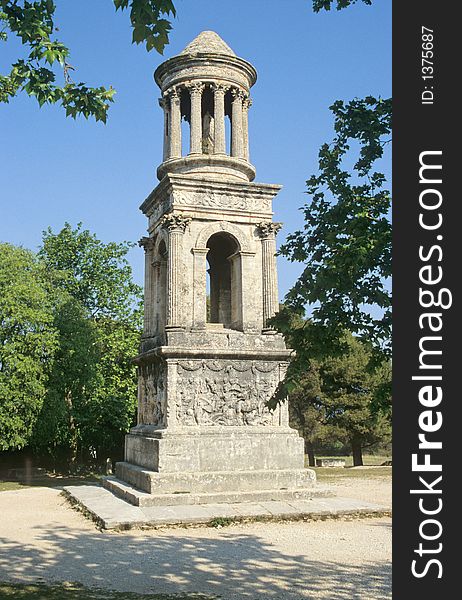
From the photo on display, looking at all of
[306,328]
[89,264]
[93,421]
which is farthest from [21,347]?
[306,328]

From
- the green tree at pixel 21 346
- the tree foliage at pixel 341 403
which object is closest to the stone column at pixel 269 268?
the green tree at pixel 21 346

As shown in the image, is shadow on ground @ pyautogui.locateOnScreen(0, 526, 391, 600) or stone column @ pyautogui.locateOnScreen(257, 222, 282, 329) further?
stone column @ pyautogui.locateOnScreen(257, 222, 282, 329)

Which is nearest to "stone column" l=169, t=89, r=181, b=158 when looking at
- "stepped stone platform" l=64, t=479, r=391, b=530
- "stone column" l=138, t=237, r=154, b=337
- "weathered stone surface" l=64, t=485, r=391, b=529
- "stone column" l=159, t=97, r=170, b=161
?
"stone column" l=159, t=97, r=170, b=161

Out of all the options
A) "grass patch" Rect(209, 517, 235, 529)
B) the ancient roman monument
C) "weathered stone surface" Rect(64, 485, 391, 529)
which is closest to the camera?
"weathered stone surface" Rect(64, 485, 391, 529)

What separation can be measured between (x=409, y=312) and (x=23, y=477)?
2258 centimetres

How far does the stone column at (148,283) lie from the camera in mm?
16875

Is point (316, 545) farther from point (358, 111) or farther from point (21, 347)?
point (21, 347)

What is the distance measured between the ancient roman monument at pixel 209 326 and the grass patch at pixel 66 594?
18.0ft

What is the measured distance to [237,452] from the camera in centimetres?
1383

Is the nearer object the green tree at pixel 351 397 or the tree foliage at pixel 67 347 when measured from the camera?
the tree foliage at pixel 67 347

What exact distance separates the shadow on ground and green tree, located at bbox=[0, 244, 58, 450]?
10.1m

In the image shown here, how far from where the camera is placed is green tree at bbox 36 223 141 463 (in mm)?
21953

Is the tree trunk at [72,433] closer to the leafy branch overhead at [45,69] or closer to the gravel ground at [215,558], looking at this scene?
the gravel ground at [215,558]

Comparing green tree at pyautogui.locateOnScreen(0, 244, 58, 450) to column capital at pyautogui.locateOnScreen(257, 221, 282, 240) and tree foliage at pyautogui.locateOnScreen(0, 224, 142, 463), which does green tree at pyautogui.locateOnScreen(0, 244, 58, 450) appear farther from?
column capital at pyautogui.locateOnScreen(257, 221, 282, 240)
